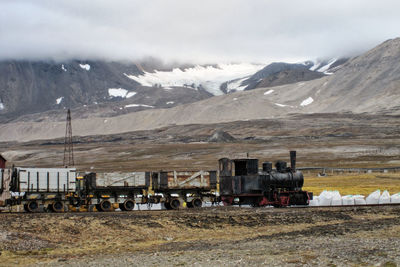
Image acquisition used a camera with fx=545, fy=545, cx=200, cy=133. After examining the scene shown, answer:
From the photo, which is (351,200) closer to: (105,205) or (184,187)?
(184,187)

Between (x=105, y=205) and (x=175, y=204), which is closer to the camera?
(x=105, y=205)

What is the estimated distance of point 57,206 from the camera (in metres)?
35.1

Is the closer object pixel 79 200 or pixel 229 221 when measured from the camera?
pixel 229 221

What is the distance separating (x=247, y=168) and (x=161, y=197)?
6265 millimetres

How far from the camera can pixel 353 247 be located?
20.2m

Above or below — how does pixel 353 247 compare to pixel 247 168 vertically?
below

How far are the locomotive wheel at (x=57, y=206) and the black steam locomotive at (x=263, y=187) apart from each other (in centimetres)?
1094

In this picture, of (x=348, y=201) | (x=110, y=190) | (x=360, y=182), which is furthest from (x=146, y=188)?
(x=360, y=182)

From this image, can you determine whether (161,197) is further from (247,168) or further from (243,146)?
(243,146)

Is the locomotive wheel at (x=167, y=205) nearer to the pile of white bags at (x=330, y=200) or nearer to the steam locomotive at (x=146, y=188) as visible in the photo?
the steam locomotive at (x=146, y=188)

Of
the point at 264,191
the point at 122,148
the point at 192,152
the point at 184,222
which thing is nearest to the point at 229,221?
the point at 184,222

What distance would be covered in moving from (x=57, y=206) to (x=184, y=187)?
27.7ft

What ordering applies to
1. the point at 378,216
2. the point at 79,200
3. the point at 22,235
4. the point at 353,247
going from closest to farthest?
1. the point at 353,247
2. the point at 22,235
3. the point at 378,216
4. the point at 79,200

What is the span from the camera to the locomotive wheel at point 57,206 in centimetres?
3493
